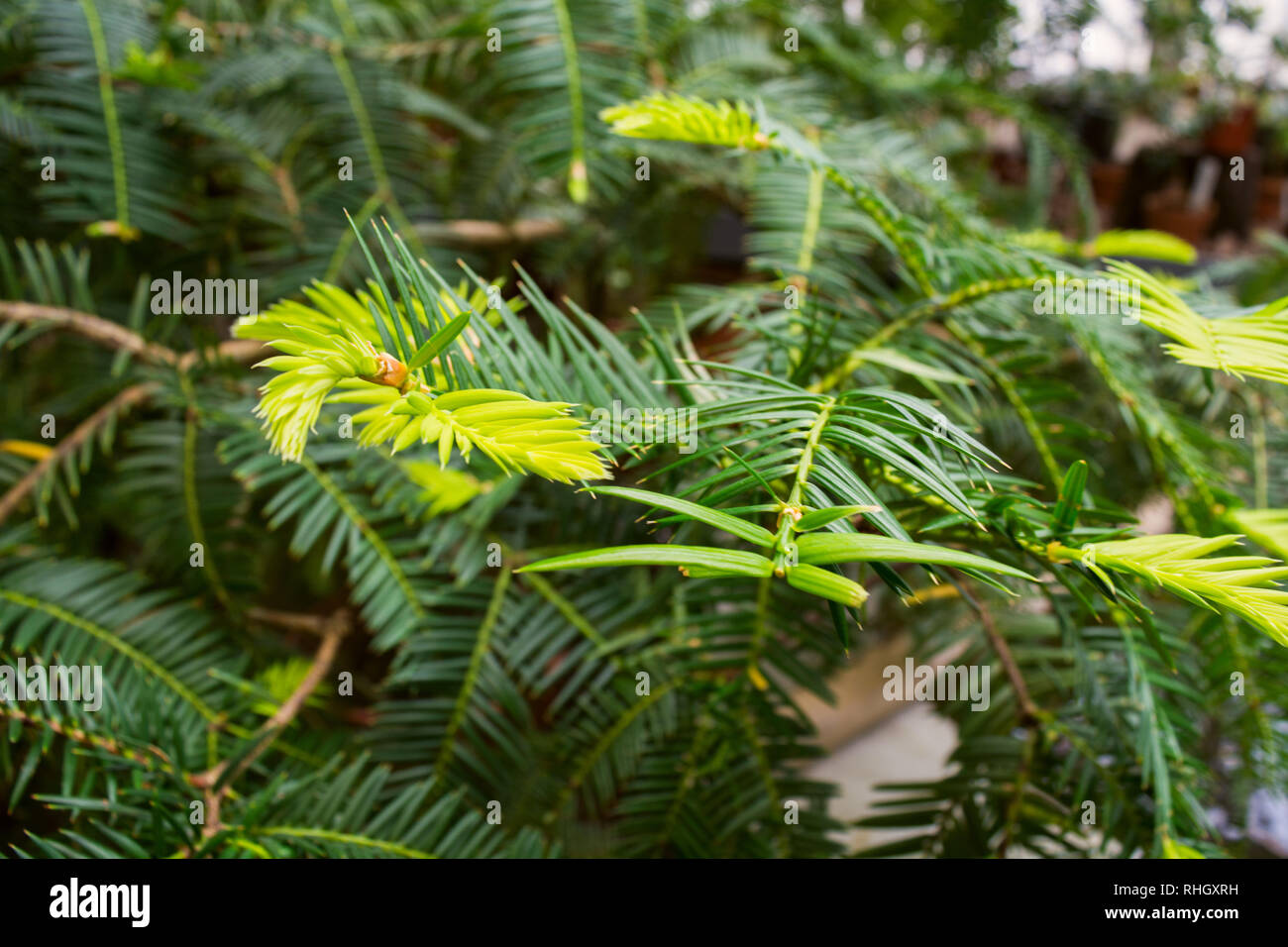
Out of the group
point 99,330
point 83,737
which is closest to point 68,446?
point 99,330

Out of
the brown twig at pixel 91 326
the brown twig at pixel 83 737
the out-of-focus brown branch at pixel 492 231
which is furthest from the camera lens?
the out-of-focus brown branch at pixel 492 231

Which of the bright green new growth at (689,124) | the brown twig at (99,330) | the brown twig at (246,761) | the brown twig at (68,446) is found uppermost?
the brown twig at (99,330)

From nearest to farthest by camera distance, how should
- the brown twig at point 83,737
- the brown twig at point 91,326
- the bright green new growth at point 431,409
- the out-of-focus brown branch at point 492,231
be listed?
the bright green new growth at point 431,409 < the brown twig at point 83,737 < the brown twig at point 91,326 < the out-of-focus brown branch at point 492,231

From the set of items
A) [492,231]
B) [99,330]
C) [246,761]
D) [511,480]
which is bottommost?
[246,761]

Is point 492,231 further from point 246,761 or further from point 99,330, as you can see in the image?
point 246,761

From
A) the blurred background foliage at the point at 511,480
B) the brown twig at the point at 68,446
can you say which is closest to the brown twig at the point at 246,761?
the blurred background foliage at the point at 511,480

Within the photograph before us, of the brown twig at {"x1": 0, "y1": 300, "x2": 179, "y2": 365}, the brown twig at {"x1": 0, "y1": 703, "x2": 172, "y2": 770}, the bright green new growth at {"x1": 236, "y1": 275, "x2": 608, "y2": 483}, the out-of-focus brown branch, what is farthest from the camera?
the out-of-focus brown branch

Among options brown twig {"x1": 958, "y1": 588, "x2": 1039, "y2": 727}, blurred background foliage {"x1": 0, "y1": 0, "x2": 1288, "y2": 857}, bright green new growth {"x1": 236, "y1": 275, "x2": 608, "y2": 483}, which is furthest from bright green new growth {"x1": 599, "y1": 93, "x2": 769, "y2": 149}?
brown twig {"x1": 958, "y1": 588, "x2": 1039, "y2": 727}

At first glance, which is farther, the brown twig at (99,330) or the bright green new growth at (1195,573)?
the brown twig at (99,330)

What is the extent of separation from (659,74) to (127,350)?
1.40 feet

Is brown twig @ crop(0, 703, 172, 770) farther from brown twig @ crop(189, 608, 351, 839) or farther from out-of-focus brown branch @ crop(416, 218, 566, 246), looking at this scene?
out-of-focus brown branch @ crop(416, 218, 566, 246)

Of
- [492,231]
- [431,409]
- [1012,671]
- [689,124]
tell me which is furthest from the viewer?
[492,231]

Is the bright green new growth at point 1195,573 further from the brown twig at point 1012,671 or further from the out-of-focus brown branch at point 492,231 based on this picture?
the out-of-focus brown branch at point 492,231
